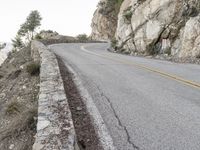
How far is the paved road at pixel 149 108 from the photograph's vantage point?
4871mm

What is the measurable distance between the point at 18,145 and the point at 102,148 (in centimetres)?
174

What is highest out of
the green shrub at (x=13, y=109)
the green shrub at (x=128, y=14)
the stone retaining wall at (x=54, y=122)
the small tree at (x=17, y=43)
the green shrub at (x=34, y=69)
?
the green shrub at (x=128, y=14)

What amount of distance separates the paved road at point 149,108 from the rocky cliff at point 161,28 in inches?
375

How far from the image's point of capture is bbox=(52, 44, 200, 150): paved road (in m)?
4.87

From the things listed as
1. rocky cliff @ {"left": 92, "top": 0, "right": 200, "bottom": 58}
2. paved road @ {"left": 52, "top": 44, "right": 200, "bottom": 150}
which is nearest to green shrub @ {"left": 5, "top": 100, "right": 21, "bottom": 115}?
paved road @ {"left": 52, "top": 44, "right": 200, "bottom": 150}

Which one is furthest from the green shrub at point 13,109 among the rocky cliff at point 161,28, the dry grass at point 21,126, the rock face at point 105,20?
the rock face at point 105,20

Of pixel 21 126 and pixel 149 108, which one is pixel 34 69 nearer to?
pixel 21 126

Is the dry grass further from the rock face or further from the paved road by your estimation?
the rock face

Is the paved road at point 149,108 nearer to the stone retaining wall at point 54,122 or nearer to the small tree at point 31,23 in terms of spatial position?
the stone retaining wall at point 54,122

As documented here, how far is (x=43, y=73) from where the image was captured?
31.0 feet

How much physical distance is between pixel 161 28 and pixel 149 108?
1847 cm

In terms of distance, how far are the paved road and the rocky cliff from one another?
952 cm

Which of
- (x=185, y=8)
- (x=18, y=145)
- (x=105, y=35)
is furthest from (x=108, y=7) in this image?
(x=18, y=145)

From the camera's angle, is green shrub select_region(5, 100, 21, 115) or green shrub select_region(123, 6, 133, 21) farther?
green shrub select_region(123, 6, 133, 21)
